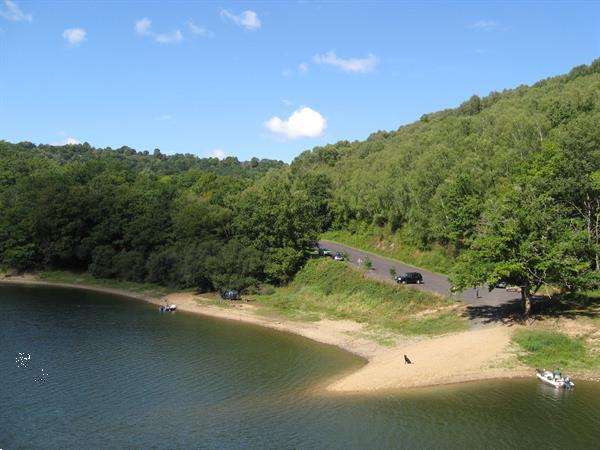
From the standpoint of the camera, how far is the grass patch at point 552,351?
137 feet

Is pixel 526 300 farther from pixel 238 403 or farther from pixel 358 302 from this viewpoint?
pixel 238 403

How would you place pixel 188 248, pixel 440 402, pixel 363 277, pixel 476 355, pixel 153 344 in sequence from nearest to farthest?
pixel 440 402
pixel 476 355
pixel 153 344
pixel 363 277
pixel 188 248

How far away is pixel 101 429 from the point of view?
106 feet

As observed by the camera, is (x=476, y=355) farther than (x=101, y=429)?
Yes

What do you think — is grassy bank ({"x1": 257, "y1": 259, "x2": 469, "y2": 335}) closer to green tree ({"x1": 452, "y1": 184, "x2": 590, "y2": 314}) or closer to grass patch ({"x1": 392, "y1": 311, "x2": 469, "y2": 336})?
grass patch ({"x1": 392, "y1": 311, "x2": 469, "y2": 336})

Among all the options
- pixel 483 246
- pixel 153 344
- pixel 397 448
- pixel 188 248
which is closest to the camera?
pixel 397 448

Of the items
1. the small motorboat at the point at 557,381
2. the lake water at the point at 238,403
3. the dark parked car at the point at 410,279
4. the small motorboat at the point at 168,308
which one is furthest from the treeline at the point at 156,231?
the small motorboat at the point at 557,381

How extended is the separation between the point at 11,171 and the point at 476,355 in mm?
124092

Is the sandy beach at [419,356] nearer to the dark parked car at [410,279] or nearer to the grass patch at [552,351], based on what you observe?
the grass patch at [552,351]

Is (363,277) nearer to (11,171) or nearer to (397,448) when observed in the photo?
(397,448)

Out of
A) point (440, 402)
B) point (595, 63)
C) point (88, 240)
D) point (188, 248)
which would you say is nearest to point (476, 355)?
point (440, 402)

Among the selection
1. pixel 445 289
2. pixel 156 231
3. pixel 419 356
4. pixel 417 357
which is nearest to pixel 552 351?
pixel 419 356

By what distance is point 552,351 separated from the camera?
142 ft

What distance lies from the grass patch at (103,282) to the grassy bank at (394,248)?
38536 mm
